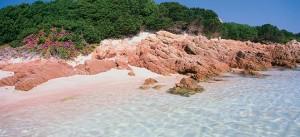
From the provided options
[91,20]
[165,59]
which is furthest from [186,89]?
[91,20]

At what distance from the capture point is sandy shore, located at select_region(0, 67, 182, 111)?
1450cm

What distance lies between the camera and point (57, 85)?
17.2 metres

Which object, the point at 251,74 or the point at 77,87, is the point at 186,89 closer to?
the point at 77,87

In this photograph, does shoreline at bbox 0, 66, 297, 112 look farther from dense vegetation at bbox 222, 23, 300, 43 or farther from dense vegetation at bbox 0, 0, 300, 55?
dense vegetation at bbox 222, 23, 300, 43

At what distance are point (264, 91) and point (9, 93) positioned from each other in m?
10.9

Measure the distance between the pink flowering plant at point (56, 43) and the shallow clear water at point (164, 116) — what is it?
812 centimetres

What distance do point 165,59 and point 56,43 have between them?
23.5 ft

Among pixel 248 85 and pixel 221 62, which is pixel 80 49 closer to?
pixel 221 62

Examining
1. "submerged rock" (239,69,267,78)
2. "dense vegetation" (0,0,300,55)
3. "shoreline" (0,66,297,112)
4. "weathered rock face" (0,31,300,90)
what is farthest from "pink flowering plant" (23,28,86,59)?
"submerged rock" (239,69,267,78)

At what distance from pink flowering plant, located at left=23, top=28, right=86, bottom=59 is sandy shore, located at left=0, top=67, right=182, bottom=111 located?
160 inches

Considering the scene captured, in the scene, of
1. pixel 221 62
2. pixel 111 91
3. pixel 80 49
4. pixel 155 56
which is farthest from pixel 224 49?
pixel 111 91

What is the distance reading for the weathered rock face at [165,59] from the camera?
1847 centimetres

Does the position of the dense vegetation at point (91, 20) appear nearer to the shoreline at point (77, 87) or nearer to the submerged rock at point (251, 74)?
the shoreline at point (77, 87)

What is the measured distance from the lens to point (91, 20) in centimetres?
2688
